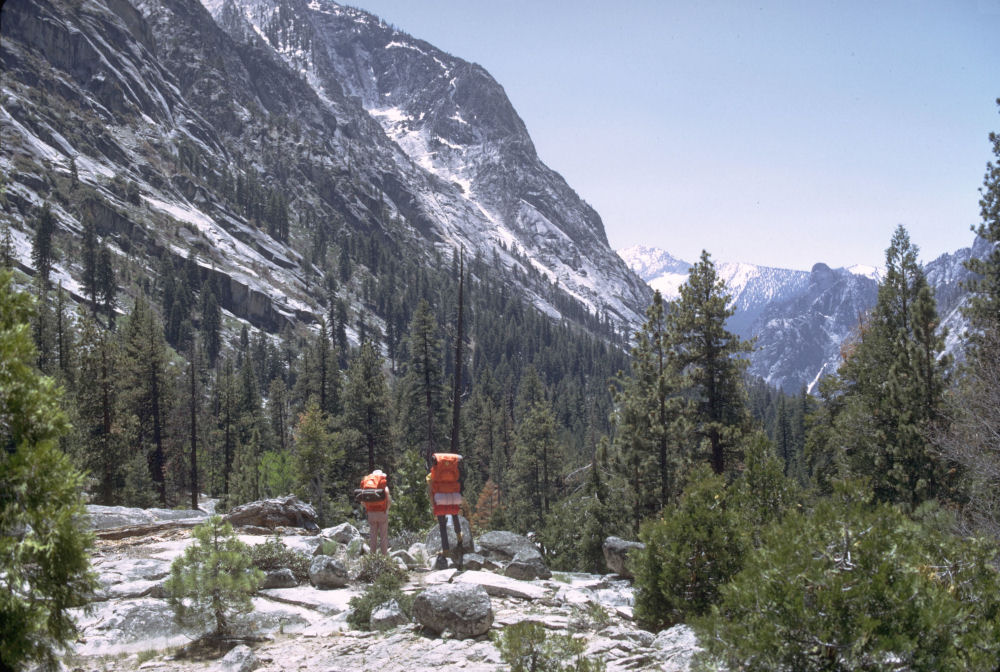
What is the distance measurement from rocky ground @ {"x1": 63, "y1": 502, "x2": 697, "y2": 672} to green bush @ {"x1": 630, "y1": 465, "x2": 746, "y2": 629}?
1.42 feet

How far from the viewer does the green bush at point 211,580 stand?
27.2 ft

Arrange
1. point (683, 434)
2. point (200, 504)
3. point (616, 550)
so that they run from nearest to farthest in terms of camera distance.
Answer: point (616, 550) < point (683, 434) < point (200, 504)

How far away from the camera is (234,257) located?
125m

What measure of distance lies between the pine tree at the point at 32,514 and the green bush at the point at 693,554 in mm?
6402

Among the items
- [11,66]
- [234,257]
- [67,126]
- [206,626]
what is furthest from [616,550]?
[11,66]

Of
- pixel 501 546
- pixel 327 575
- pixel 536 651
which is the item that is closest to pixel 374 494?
pixel 327 575

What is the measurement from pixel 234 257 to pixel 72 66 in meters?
64.2

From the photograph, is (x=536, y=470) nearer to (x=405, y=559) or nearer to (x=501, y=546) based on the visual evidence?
(x=501, y=546)

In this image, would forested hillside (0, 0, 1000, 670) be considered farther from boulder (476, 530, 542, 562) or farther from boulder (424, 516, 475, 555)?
boulder (476, 530, 542, 562)

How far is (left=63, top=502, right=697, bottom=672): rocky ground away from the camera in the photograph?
750 centimetres

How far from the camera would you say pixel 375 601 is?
926cm

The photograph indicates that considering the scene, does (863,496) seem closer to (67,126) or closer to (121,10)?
(67,126)

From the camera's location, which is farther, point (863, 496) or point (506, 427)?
point (506, 427)

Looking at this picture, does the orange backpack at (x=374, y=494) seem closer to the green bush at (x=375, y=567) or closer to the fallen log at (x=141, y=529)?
the green bush at (x=375, y=567)
